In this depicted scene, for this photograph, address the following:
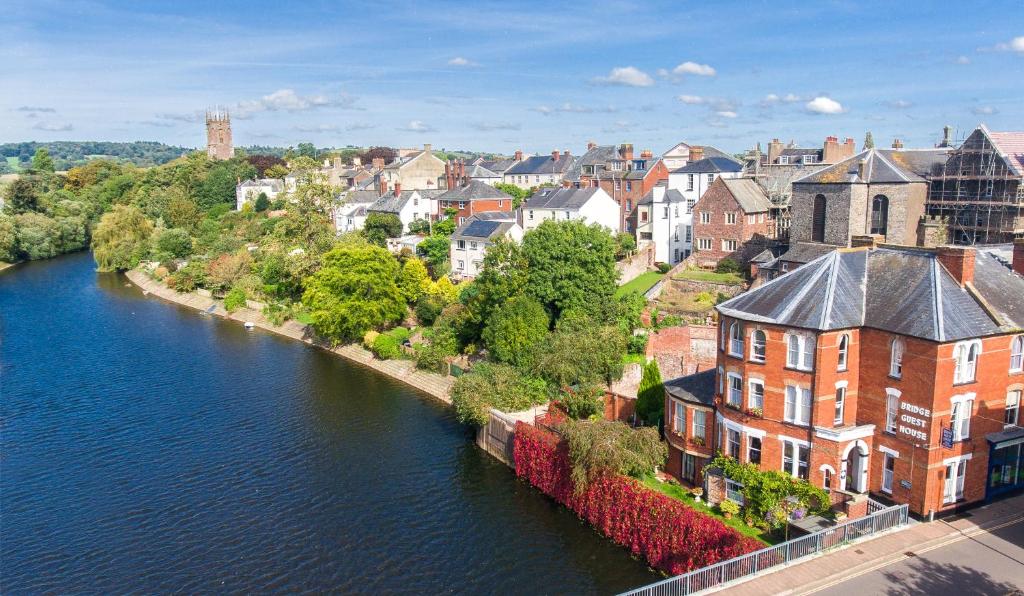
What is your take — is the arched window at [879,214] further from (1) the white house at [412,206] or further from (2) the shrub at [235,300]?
(2) the shrub at [235,300]

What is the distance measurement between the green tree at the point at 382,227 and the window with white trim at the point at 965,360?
6736 cm

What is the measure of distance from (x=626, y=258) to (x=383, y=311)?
873 inches

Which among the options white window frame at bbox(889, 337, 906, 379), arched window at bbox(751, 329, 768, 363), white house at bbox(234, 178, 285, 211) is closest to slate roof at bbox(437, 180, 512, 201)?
white house at bbox(234, 178, 285, 211)

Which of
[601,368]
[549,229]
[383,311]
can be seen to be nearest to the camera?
[601,368]

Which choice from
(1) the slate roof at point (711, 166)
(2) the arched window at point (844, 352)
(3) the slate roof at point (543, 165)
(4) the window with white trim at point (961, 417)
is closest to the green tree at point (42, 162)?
(3) the slate roof at point (543, 165)

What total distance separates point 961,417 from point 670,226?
1650 inches

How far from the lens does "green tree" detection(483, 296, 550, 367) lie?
47.1 m

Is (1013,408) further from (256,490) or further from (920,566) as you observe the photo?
(256,490)

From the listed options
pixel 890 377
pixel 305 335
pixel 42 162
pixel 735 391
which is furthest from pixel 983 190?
pixel 42 162

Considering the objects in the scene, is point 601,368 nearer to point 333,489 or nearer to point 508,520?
point 508,520

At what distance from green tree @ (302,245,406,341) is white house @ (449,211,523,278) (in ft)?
31.8

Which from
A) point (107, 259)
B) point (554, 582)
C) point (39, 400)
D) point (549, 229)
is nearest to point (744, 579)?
point (554, 582)

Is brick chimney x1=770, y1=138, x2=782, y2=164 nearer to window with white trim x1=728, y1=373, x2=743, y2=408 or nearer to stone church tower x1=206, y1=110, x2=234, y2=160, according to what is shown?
window with white trim x1=728, y1=373, x2=743, y2=408

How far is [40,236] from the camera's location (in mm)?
116000
